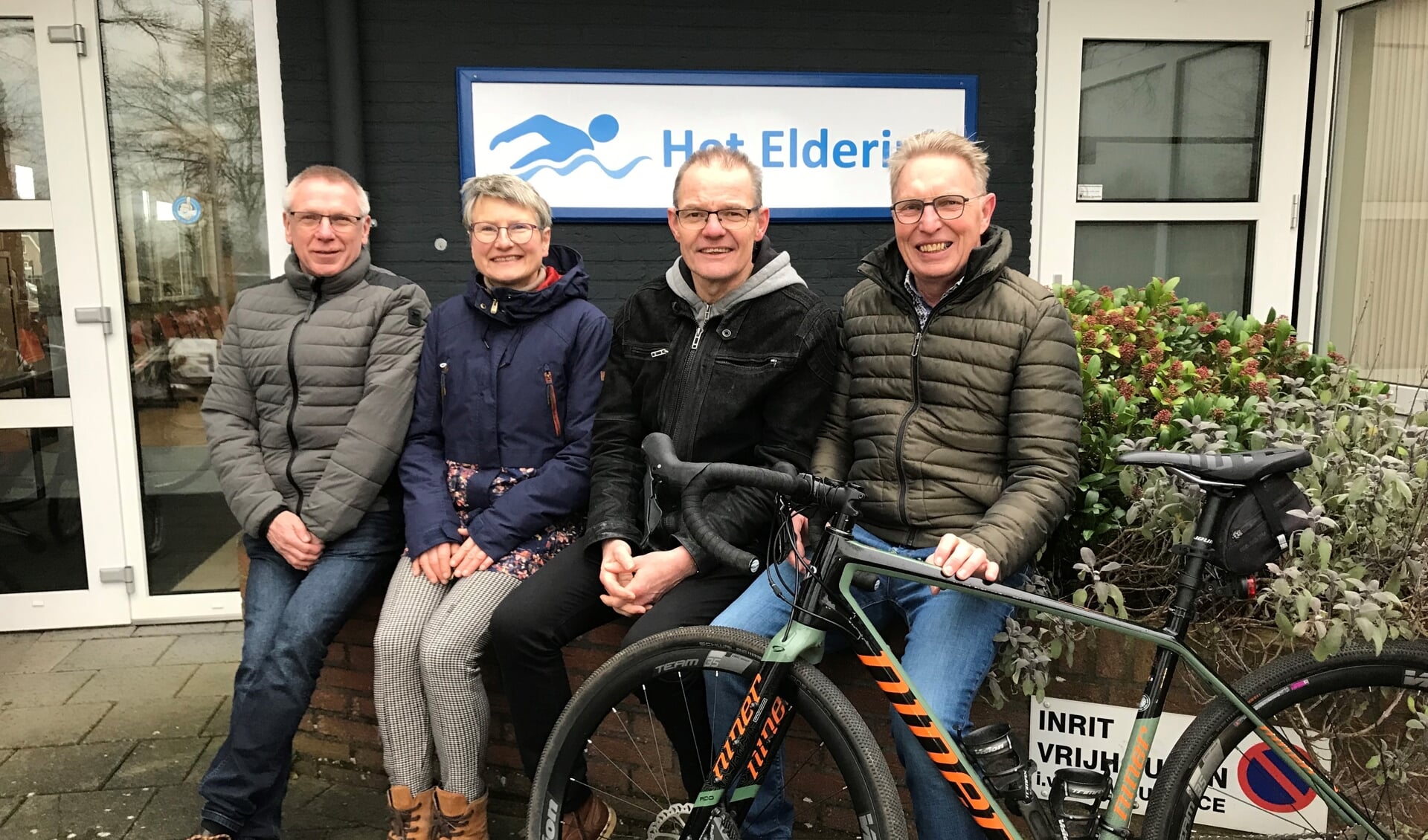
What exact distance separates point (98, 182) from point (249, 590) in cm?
238

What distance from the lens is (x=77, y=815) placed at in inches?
112

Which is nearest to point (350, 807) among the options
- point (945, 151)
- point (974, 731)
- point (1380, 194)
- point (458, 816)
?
point (458, 816)

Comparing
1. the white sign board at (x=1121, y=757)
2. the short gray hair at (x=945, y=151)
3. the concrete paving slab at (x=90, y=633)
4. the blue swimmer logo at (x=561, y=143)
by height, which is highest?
the blue swimmer logo at (x=561, y=143)

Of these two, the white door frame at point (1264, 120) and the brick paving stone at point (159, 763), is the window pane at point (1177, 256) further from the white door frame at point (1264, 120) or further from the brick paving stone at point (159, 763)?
the brick paving stone at point (159, 763)

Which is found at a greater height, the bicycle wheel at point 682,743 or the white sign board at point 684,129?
the white sign board at point 684,129

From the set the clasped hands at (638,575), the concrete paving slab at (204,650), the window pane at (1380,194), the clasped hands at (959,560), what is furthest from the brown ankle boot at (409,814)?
the window pane at (1380,194)

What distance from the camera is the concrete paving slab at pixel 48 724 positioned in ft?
10.8

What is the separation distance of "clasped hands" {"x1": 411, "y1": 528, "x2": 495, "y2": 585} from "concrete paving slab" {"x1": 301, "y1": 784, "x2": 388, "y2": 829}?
2.58 ft

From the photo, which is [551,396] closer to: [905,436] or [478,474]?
[478,474]

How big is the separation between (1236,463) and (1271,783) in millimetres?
801

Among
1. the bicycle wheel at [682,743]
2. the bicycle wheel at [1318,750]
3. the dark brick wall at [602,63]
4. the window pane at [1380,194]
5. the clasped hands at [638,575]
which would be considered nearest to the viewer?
the bicycle wheel at [682,743]

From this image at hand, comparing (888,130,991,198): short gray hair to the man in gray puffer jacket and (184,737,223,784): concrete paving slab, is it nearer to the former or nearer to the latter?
the man in gray puffer jacket

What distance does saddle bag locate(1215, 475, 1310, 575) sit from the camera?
1.87 meters

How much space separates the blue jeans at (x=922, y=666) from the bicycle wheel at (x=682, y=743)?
57 mm
